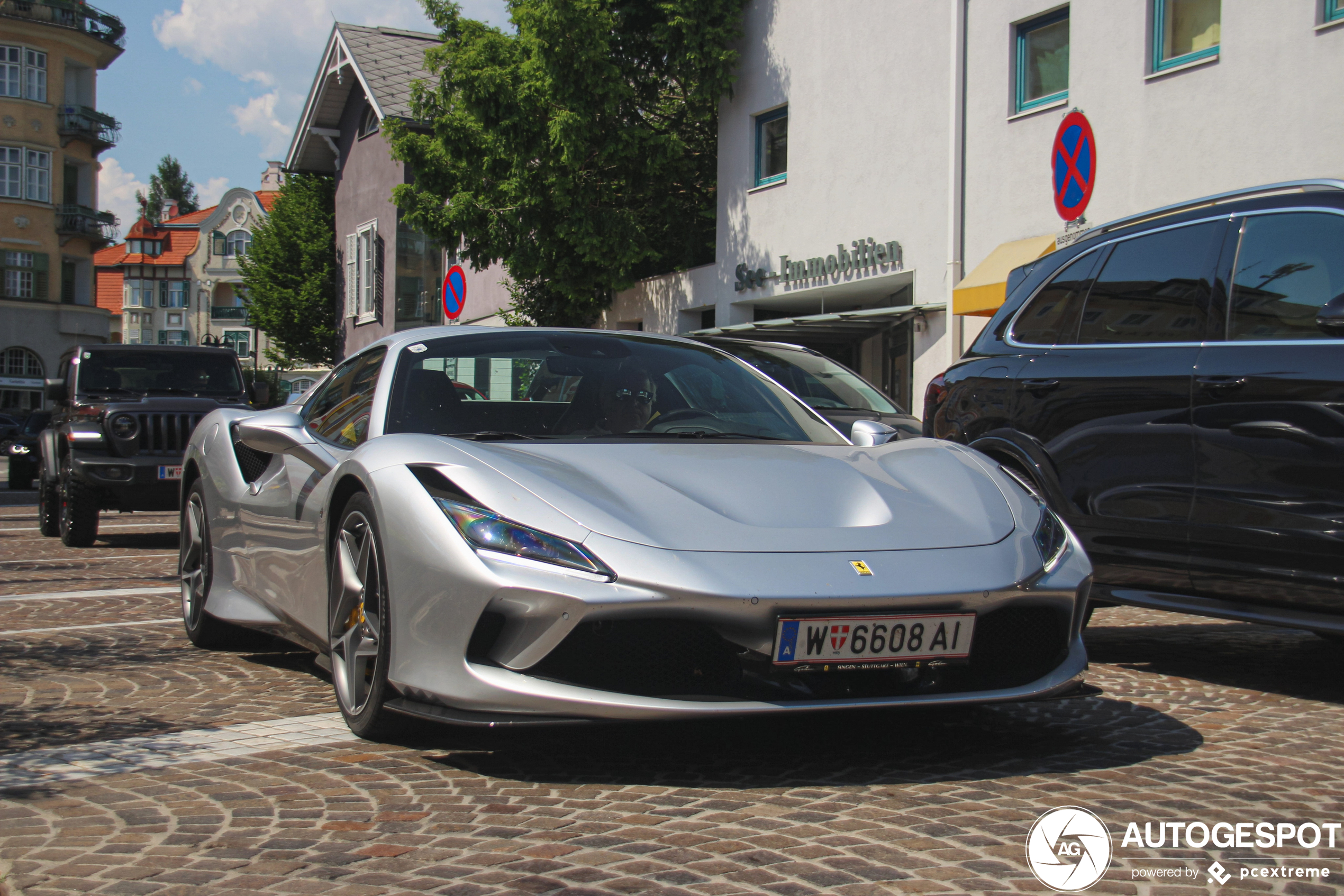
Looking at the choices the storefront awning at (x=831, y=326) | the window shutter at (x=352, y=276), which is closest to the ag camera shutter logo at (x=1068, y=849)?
the storefront awning at (x=831, y=326)

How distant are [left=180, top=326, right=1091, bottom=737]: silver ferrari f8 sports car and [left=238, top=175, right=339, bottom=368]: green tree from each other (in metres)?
45.8

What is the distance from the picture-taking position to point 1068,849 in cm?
288

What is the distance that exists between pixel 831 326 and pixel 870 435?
1389 cm

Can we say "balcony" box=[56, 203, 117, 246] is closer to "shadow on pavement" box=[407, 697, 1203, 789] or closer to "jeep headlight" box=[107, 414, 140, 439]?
"jeep headlight" box=[107, 414, 140, 439]

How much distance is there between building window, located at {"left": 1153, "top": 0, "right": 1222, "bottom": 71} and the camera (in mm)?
13648

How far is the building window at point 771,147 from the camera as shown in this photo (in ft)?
69.8

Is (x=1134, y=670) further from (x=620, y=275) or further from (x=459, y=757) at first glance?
(x=620, y=275)

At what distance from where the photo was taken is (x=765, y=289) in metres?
21.5

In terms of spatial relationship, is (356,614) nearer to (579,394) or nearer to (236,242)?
(579,394)

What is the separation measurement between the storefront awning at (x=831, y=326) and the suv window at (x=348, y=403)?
1186cm

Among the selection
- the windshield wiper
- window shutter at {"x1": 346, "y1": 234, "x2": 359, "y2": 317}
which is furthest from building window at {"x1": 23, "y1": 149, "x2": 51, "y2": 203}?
the windshield wiper

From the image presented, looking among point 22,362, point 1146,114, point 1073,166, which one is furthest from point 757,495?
point 22,362

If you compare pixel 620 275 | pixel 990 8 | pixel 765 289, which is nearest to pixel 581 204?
pixel 620 275

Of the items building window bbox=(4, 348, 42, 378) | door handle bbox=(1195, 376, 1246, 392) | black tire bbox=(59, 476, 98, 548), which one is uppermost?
building window bbox=(4, 348, 42, 378)
